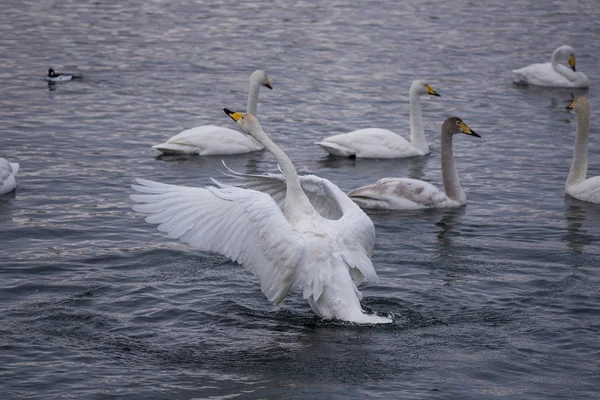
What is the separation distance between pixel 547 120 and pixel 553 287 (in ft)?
29.0

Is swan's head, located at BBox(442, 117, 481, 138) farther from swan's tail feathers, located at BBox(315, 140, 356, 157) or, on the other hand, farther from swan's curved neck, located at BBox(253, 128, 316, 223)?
swan's curved neck, located at BBox(253, 128, 316, 223)

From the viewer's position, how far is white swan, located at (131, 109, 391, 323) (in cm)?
869

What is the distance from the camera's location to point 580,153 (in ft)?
45.6

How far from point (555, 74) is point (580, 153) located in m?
7.73

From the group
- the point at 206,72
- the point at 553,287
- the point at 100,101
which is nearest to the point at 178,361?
the point at 553,287

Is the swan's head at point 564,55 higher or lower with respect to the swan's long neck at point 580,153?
higher

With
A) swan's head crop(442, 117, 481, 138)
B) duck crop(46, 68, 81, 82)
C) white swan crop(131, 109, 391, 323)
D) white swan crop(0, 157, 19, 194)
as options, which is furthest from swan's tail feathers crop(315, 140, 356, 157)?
duck crop(46, 68, 81, 82)

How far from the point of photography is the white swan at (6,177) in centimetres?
1284

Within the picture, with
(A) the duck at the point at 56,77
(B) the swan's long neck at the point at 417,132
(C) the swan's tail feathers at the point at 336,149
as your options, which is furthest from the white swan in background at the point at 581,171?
(A) the duck at the point at 56,77

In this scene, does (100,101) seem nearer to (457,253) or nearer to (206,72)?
(206,72)

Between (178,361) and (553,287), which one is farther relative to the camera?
(553,287)

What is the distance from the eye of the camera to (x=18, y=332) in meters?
8.67

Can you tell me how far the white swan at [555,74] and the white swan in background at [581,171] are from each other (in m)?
6.90

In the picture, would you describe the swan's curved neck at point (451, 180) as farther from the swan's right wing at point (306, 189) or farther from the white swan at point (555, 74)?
the white swan at point (555, 74)
